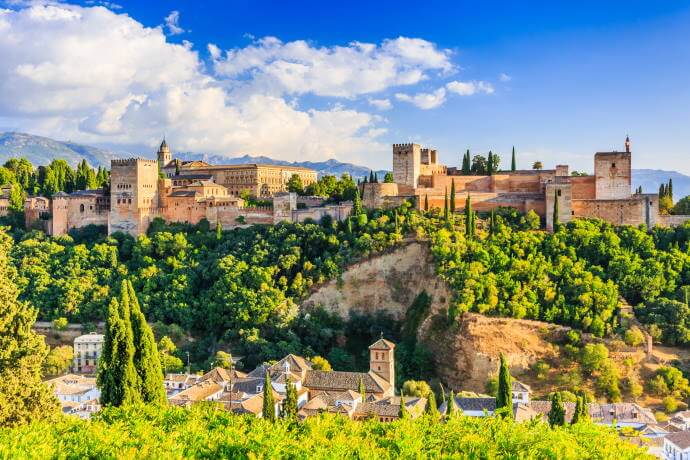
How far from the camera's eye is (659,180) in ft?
528

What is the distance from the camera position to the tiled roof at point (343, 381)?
36344 millimetres

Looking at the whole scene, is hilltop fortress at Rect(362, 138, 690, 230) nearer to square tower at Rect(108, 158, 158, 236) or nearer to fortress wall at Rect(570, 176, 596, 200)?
fortress wall at Rect(570, 176, 596, 200)

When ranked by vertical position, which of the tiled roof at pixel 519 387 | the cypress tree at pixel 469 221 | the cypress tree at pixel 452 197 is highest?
the cypress tree at pixel 452 197

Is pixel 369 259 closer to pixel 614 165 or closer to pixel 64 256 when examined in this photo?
pixel 614 165

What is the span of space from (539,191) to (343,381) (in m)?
21.4

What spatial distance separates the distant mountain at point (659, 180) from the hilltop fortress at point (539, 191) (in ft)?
354

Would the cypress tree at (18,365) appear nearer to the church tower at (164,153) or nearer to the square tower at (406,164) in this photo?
the square tower at (406,164)

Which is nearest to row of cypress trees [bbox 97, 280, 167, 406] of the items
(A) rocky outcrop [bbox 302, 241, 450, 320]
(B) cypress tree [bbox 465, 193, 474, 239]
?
(A) rocky outcrop [bbox 302, 241, 450, 320]

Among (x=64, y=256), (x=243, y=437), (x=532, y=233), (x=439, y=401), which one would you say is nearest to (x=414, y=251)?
(x=532, y=233)

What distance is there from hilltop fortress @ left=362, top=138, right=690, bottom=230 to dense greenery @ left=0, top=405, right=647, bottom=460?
107 ft

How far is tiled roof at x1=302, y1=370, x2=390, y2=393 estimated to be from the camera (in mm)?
36344

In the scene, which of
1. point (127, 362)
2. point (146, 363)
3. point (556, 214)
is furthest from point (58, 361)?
point (556, 214)

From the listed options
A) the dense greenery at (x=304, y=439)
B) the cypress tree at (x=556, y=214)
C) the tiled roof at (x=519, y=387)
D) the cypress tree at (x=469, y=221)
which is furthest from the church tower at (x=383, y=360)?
the dense greenery at (x=304, y=439)

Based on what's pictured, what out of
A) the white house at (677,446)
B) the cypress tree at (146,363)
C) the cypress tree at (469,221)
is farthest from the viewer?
the cypress tree at (469,221)
